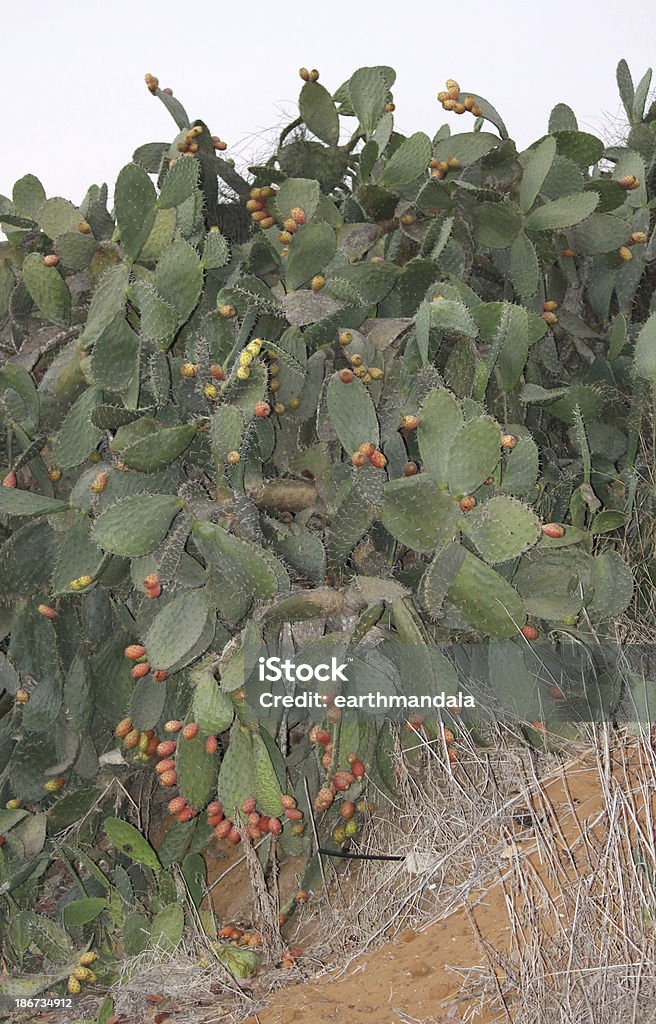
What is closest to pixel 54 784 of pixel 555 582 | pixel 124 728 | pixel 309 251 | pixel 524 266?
pixel 124 728

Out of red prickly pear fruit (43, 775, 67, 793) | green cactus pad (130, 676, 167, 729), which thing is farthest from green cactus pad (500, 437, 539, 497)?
red prickly pear fruit (43, 775, 67, 793)

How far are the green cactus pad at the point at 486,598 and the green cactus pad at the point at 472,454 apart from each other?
13 centimetres

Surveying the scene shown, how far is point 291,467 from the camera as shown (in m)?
2.05

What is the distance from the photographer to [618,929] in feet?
4.52

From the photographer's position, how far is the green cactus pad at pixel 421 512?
1.73 meters

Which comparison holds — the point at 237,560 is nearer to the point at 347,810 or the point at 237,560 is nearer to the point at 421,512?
the point at 421,512

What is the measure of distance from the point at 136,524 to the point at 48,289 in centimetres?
68

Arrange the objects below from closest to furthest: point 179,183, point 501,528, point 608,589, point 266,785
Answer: point 501,528, point 266,785, point 608,589, point 179,183

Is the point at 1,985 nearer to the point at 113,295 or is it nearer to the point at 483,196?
the point at 113,295

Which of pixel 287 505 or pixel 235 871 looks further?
pixel 235 871

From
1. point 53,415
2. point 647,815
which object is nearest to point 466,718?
point 647,815

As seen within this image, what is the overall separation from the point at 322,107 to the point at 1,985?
208 centimetres

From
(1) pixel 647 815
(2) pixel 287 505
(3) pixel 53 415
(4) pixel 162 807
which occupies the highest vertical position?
(3) pixel 53 415

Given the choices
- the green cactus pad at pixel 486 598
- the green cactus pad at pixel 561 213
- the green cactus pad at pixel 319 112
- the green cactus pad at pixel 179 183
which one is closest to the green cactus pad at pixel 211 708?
the green cactus pad at pixel 486 598
